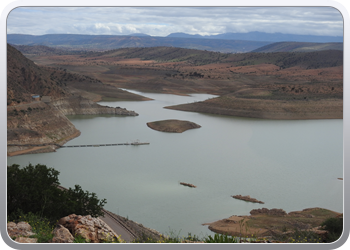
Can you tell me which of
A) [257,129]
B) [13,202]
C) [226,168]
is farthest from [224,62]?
[13,202]

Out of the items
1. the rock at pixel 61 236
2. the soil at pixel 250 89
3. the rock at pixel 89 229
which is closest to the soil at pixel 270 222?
→ the rock at pixel 89 229

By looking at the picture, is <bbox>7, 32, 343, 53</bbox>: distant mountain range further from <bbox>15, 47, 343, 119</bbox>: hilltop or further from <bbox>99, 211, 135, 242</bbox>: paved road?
<bbox>99, 211, 135, 242</bbox>: paved road

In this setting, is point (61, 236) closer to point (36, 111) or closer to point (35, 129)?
point (35, 129)

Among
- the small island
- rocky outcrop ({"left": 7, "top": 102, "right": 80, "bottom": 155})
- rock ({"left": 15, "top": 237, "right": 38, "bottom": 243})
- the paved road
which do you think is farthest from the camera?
the small island

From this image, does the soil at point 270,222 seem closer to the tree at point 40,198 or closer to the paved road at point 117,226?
the paved road at point 117,226

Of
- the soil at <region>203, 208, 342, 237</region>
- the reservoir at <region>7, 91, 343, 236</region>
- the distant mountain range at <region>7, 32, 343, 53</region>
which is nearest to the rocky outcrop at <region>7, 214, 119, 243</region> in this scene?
the reservoir at <region>7, 91, 343, 236</region>
